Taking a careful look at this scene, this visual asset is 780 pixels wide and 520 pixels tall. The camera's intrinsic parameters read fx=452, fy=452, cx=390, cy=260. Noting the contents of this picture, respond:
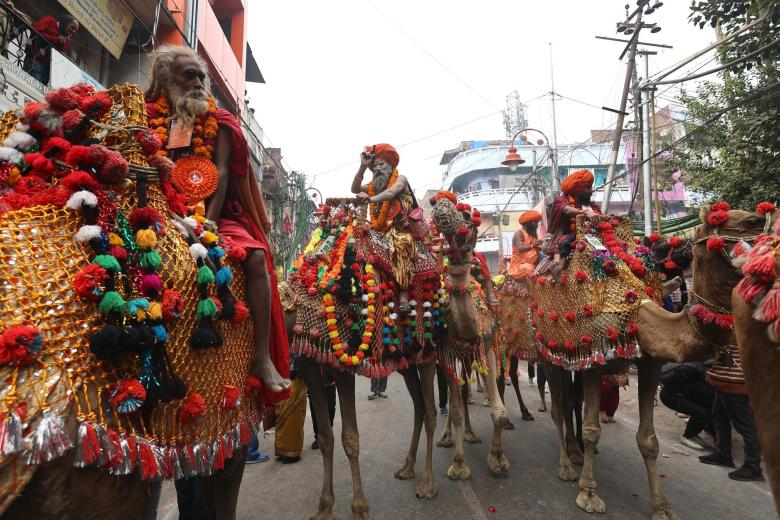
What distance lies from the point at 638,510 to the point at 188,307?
13.8 ft

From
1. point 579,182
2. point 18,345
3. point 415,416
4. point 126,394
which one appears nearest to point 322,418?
point 415,416

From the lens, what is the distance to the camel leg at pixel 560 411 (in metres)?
4.72

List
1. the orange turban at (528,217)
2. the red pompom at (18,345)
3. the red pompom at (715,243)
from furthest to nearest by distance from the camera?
1. the orange turban at (528,217)
2. the red pompom at (715,243)
3. the red pompom at (18,345)

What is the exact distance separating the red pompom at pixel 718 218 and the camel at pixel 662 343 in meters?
0.03

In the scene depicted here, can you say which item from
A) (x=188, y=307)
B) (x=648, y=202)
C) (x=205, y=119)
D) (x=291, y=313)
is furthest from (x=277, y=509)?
(x=648, y=202)

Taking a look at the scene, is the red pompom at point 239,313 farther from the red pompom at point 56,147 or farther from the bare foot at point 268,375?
the red pompom at point 56,147

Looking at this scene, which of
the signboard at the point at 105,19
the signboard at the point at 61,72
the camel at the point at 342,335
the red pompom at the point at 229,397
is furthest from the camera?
the signboard at the point at 105,19

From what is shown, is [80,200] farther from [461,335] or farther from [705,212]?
[461,335]

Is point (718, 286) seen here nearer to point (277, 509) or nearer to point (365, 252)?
point (365, 252)

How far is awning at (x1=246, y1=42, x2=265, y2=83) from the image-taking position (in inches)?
814

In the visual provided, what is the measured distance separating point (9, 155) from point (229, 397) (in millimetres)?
1274

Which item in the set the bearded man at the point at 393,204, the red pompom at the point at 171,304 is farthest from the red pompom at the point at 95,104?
the bearded man at the point at 393,204

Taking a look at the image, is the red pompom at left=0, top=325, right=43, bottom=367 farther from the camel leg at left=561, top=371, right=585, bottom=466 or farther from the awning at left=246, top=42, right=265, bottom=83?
the awning at left=246, top=42, right=265, bottom=83

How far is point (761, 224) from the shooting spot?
8.80ft
